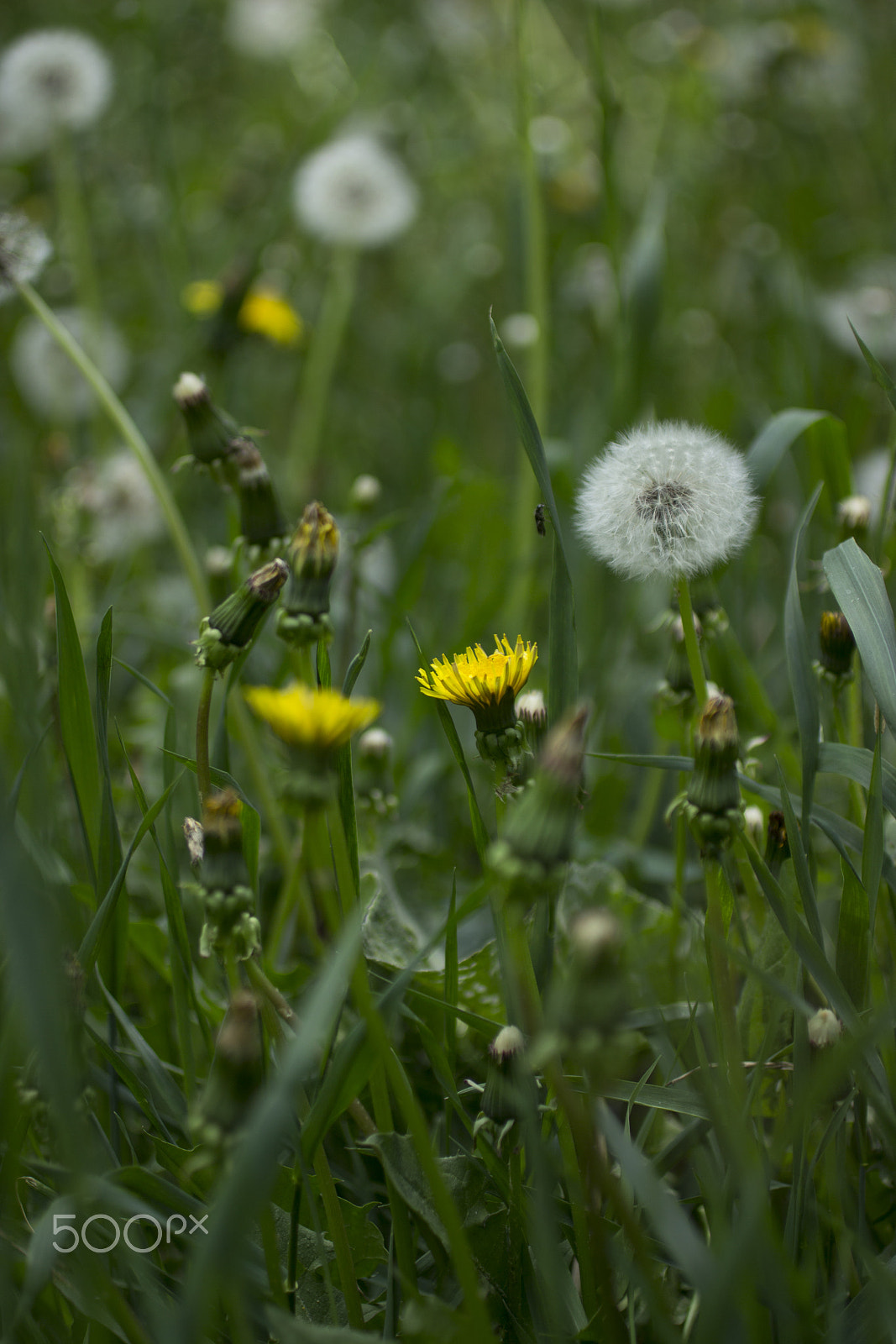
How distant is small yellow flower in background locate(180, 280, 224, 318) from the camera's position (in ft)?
6.29

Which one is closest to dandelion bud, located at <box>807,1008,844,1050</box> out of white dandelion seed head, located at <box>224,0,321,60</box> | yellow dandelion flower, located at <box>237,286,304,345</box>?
yellow dandelion flower, located at <box>237,286,304,345</box>

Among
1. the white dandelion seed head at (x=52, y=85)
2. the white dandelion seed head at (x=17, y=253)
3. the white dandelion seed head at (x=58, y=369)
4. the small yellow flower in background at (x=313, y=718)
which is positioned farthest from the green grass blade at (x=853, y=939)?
the white dandelion seed head at (x=52, y=85)

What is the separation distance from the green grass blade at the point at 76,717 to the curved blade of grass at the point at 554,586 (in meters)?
0.39

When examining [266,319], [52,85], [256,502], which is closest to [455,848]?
[256,502]

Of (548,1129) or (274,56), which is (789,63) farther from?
(548,1129)

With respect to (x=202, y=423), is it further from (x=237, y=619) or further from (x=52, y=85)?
(x=52, y=85)

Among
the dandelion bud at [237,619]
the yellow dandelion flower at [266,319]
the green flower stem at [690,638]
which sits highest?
the yellow dandelion flower at [266,319]

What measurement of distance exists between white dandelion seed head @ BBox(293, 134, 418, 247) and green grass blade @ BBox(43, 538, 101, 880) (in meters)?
1.87

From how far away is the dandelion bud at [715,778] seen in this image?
0.66 meters

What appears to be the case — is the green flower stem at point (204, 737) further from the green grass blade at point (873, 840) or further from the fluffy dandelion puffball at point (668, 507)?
the green grass blade at point (873, 840)

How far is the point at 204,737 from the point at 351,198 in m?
2.09

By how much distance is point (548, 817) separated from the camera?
0.53 m

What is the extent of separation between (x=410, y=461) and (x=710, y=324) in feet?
4.08

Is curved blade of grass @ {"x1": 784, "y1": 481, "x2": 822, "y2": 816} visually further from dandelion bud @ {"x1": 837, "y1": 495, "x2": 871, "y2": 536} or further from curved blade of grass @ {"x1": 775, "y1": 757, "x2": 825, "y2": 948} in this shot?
dandelion bud @ {"x1": 837, "y1": 495, "x2": 871, "y2": 536}
